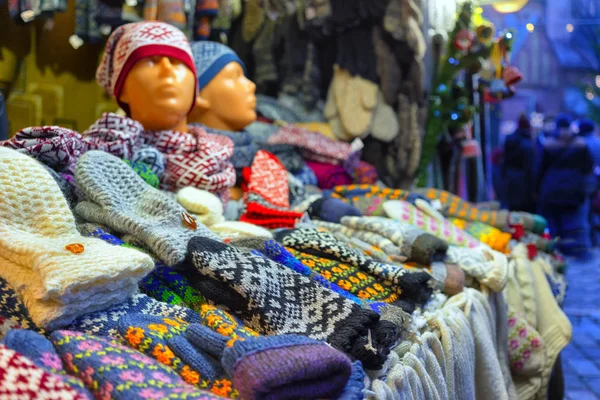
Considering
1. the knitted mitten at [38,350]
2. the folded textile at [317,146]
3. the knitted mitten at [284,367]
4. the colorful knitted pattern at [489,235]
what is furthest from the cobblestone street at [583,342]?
the knitted mitten at [38,350]

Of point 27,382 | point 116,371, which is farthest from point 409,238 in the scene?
point 27,382

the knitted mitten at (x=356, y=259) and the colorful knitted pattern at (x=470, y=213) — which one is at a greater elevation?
the knitted mitten at (x=356, y=259)

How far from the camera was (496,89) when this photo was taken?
10.9 ft

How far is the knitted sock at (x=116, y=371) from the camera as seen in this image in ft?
2.67

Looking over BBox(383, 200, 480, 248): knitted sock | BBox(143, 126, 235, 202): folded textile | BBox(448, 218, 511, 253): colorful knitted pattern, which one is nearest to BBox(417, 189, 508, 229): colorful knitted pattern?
BBox(448, 218, 511, 253): colorful knitted pattern

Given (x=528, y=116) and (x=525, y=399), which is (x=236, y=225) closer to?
(x=525, y=399)

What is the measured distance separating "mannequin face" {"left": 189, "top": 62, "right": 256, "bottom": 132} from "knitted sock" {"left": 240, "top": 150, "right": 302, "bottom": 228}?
21 cm

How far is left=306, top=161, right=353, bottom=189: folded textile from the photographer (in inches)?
108

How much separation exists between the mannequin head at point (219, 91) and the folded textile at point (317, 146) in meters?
0.23

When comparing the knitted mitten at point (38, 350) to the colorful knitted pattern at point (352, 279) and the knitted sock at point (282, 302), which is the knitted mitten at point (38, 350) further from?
the colorful knitted pattern at point (352, 279)

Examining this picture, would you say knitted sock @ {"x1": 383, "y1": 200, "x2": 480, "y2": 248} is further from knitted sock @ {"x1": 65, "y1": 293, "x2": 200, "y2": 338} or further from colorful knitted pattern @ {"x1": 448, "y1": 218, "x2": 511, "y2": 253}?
knitted sock @ {"x1": 65, "y1": 293, "x2": 200, "y2": 338}

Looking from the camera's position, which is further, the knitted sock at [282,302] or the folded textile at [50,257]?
the knitted sock at [282,302]

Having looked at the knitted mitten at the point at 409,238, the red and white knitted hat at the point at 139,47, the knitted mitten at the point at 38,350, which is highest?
the red and white knitted hat at the point at 139,47

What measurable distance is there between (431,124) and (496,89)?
0.37m
